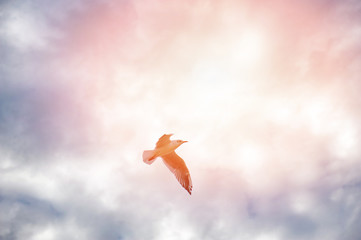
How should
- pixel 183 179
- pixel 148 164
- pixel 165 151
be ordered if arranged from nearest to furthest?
pixel 148 164, pixel 165 151, pixel 183 179

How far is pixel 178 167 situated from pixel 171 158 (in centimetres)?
83

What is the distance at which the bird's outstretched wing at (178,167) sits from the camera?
16188mm

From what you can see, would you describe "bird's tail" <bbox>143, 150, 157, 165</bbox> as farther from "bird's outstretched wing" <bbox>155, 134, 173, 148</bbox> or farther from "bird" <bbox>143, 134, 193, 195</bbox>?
"bird's outstretched wing" <bbox>155, 134, 173, 148</bbox>

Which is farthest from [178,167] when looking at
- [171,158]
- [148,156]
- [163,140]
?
[163,140]

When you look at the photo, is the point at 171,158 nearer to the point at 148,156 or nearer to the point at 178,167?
the point at 178,167

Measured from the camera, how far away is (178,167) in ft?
54.4

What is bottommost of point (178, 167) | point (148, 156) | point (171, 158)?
point (178, 167)

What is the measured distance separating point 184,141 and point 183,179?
2.92 metres

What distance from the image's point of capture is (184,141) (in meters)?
15.2

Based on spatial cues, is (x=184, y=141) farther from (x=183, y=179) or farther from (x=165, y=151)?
(x=183, y=179)

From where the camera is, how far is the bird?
46.5ft

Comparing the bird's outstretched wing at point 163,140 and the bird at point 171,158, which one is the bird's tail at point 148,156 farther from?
the bird's outstretched wing at point 163,140

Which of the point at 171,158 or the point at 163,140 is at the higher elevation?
the point at 171,158

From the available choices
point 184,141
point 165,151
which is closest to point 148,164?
point 165,151
